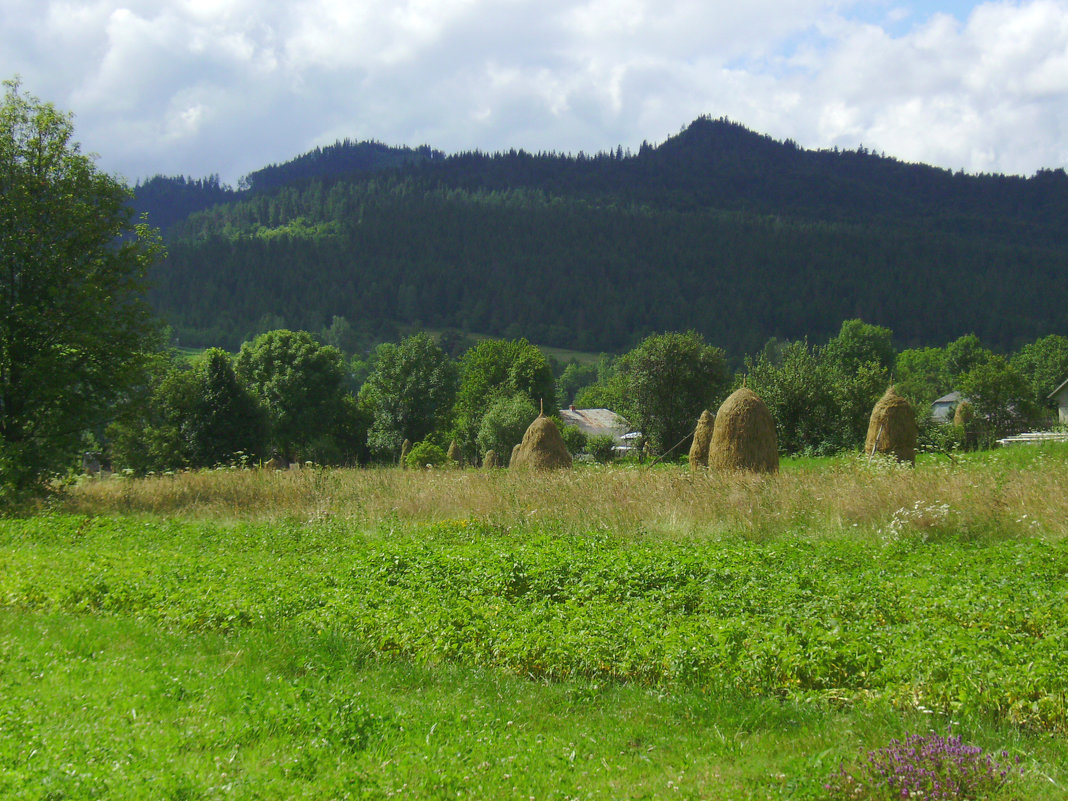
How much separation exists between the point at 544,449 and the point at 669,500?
7682 millimetres

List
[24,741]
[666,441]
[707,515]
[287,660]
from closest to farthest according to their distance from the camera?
[24,741] → [287,660] → [707,515] → [666,441]

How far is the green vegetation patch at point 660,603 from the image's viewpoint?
215 inches

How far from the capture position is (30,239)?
1809cm

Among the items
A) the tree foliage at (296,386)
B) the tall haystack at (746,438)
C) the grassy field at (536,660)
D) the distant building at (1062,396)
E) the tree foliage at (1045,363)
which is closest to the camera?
the grassy field at (536,660)

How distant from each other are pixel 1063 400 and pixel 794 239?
474ft

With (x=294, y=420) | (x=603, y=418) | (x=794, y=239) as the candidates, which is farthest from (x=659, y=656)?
(x=794, y=239)

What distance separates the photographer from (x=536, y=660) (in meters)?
6.17

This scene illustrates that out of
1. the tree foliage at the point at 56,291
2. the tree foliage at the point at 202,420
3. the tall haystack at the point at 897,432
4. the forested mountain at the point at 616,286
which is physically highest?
the forested mountain at the point at 616,286

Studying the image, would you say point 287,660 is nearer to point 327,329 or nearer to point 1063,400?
point 1063,400

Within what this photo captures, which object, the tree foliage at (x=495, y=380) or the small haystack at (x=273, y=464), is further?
the tree foliage at (x=495, y=380)

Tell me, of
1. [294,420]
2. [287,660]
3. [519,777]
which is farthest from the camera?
[294,420]

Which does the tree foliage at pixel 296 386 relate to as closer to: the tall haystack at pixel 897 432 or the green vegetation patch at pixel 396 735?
the tall haystack at pixel 897 432

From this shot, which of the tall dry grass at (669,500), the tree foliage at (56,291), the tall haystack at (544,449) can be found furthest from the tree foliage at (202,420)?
the tall haystack at (544,449)

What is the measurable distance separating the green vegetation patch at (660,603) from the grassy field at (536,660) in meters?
0.03
